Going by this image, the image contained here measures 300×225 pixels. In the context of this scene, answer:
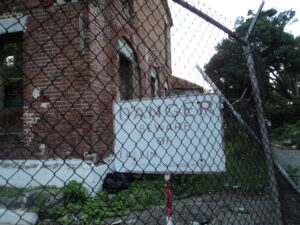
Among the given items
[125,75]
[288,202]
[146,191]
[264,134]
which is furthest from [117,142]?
[125,75]

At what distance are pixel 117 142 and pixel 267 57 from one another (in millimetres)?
19907

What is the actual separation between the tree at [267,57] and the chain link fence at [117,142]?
1416cm

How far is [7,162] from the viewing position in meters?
4.91

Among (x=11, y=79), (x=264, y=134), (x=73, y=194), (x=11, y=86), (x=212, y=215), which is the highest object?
(x=11, y=79)

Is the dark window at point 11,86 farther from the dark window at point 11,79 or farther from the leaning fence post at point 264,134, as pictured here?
the leaning fence post at point 264,134

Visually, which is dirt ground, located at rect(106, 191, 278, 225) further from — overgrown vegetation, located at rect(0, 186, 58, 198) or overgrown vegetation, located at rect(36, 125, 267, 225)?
overgrown vegetation, located at rect(0, 186, 58, 198)

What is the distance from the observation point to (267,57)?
19.1m

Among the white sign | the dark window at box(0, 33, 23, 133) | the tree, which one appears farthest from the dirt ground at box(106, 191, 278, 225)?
the tree

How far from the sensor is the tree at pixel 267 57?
18.6 m

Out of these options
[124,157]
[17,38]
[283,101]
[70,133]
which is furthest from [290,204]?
[283,101]

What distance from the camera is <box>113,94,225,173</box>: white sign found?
1.79 metres

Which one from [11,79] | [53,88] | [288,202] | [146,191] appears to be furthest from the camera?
[11,79]

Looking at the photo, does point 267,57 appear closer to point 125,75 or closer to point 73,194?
point 125,75

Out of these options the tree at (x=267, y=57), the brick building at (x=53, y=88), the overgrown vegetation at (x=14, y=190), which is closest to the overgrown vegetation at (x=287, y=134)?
the tree at (x=267, y=57)
